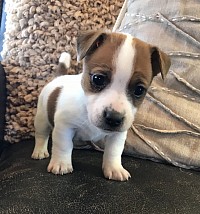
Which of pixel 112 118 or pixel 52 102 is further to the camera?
pixel 52 102

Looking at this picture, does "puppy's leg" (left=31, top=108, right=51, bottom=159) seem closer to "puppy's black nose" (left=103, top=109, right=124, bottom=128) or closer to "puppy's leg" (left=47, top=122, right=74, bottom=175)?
"puppy's leg" (left=47, top=122, right=74, bottom=175)

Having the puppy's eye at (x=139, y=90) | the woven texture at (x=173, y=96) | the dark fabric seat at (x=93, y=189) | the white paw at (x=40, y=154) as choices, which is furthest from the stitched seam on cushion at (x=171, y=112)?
the white paw at (x=40, y=154)

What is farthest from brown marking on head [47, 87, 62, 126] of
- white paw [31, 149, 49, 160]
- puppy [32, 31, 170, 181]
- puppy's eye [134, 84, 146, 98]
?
puppy's eye [134, 84, 146, 98]

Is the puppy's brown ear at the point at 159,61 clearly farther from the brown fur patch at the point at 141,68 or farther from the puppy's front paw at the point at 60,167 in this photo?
the puppy's front paw at the point at 60,167

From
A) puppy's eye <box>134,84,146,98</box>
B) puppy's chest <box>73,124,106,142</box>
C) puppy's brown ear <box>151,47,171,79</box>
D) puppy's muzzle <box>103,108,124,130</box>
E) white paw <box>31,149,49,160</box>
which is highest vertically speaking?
puppy's brown ear <box>151,47,171,79</box>

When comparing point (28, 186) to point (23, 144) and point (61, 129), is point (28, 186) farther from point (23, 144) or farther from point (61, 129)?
point (23, 144)

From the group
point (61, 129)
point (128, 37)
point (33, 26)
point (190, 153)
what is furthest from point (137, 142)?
point (33, 26)

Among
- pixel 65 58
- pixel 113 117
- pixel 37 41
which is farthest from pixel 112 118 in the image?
pixel 37 41

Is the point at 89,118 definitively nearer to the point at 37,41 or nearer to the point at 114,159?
the point at 114,159
